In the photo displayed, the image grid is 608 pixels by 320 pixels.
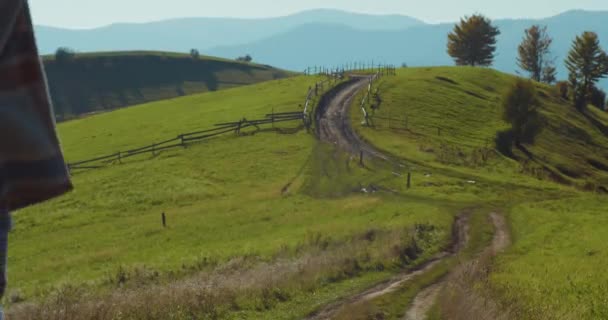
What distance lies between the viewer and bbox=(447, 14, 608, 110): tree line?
118 m

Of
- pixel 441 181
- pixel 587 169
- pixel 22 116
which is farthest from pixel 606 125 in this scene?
pixel 22 116

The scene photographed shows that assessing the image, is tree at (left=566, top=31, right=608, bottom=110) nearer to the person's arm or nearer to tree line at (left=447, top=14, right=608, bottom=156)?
tree line at (left=447, top=14, right=608, bottom=156)

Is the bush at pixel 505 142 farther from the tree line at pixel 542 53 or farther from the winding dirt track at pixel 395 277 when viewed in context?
the tree line at pixel 542 53

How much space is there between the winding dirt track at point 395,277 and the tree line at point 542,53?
50099 mm

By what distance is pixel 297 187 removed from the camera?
2104 inches

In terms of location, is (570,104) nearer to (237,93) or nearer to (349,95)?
(349,95)

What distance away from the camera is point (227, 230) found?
42.1 m

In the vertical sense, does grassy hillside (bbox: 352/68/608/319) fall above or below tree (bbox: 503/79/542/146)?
below

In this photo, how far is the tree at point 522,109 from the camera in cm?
7794

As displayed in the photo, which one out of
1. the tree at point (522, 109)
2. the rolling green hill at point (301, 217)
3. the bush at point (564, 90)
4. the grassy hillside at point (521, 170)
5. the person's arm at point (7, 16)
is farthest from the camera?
the bush at point (564, 90)

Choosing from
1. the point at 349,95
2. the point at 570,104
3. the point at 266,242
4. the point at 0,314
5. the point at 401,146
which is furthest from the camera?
the point at 570,104

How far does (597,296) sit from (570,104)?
350 feet

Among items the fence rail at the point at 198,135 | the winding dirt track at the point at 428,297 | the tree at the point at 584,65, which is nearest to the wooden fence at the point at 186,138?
the fence rail at the point at 198,135

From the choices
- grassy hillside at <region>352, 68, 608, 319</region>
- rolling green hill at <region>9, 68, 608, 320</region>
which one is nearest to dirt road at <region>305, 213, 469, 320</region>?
rolling green hill at <region>9, 68, 608, 320</region>
